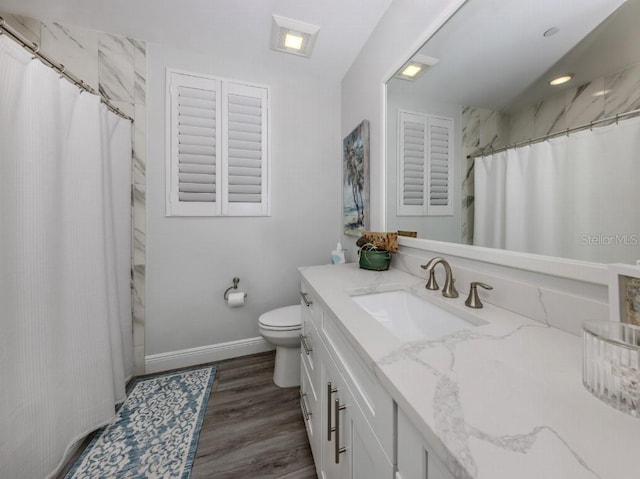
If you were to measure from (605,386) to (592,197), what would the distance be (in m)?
0.46

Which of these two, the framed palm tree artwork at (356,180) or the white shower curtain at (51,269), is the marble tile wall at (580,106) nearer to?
the framed palm tree artwork at (356,180)

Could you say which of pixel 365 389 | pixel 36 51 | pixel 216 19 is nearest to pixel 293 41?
pixel 216 19

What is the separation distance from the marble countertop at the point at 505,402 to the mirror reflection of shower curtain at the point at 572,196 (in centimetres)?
24

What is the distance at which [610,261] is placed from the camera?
58cm

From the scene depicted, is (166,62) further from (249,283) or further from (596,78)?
(596,78)

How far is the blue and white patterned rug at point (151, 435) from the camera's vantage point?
3.53ft

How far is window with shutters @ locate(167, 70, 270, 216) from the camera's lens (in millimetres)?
1775

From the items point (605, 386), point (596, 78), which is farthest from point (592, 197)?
point (605, 386)

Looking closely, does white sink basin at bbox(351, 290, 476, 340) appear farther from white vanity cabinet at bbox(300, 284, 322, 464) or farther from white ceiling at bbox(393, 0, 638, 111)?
white ceiling at bbox(393, 0, 638, 111)

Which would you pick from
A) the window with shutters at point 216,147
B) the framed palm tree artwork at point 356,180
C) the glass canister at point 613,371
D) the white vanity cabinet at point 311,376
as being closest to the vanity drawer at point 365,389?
the white vanity cabinet at point 311,376

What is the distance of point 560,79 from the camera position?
67 centimetres

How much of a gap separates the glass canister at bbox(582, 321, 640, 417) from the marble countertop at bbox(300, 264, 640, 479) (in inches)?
0.7

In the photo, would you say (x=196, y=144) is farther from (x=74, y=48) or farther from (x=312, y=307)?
(x=312, y=307)

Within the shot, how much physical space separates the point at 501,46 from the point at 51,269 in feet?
6.37
